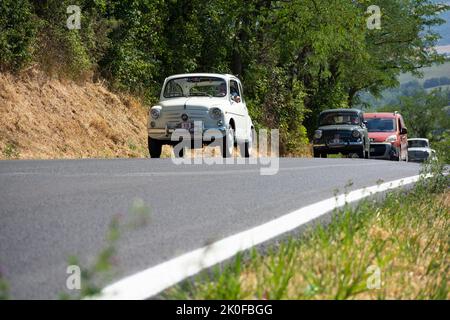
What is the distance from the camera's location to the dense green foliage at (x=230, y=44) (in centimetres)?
2314

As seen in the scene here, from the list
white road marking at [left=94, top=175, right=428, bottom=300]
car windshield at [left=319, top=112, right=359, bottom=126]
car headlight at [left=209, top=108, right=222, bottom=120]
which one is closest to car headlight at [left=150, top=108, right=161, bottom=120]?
car headlight at [left=209, top=108, right=222, bottom=120]

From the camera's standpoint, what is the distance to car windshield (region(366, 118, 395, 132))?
29766 mm

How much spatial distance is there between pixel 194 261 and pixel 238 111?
14341 mm

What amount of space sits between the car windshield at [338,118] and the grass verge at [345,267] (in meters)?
19.3

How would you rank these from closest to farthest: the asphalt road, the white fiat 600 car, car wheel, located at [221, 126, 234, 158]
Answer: the asphalt road < the white fiat 600 car < car wheel, located at [221, 126, 234, 158]

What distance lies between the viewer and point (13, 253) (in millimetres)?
5324

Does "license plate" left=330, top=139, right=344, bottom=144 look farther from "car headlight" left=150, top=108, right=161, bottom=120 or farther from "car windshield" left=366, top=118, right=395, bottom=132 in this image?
"car headlight" left=150, top=108, right=161, bottom=120

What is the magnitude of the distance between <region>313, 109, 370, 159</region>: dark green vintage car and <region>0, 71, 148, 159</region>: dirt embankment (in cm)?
532

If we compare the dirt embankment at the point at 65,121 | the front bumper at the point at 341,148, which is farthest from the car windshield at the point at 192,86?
the front bumper at the point at 341,148

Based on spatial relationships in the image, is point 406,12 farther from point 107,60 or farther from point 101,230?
point 101,230

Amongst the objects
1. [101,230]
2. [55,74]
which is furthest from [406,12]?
[101,230]

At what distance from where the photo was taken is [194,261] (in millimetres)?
5043

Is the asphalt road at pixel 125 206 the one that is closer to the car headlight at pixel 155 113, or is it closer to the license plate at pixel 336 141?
the car headlight at pixel 155 113
